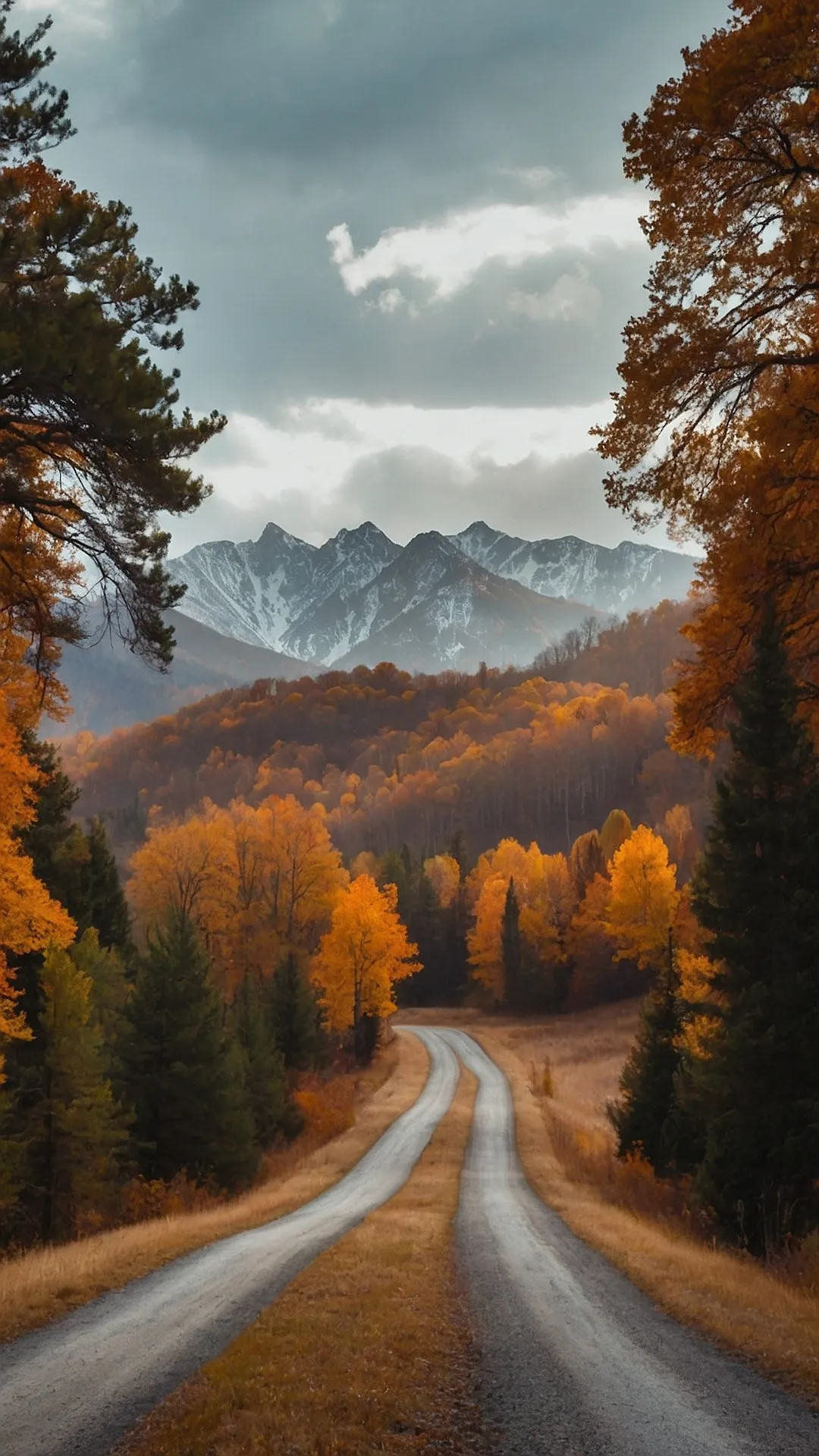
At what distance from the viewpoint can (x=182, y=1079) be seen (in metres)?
25.0

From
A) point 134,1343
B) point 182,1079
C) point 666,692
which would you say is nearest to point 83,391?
point 134,1343

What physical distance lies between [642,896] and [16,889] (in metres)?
50.0

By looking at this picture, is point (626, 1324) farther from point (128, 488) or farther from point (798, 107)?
point (798, 107)

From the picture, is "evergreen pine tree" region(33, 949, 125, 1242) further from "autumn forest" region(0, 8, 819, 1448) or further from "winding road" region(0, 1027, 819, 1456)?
"winding road" region(0, 1027, 819, 1456)

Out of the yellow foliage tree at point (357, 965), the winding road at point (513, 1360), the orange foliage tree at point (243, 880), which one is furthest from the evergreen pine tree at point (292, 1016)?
the winding road at point (513, 1360)

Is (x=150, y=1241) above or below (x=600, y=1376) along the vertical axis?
below

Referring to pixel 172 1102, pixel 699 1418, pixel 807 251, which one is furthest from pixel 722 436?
pixel 172 1102

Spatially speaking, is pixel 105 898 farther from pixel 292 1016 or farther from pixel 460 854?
pixel 460 854

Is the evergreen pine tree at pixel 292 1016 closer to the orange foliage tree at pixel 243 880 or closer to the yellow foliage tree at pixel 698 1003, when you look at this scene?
the orange foliage tree at pixel 243 880

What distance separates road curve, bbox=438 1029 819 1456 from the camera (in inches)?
247

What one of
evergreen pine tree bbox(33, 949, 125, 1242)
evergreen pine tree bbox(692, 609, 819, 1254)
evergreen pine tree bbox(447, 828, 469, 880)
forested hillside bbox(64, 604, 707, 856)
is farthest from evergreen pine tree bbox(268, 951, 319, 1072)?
forested hillside bbox(64, 604, 707, 856)

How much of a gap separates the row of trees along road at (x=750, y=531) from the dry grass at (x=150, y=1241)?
9554mm

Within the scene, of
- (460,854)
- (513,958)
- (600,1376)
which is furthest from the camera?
(460,854)

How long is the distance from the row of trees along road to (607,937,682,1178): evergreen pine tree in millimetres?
7904
